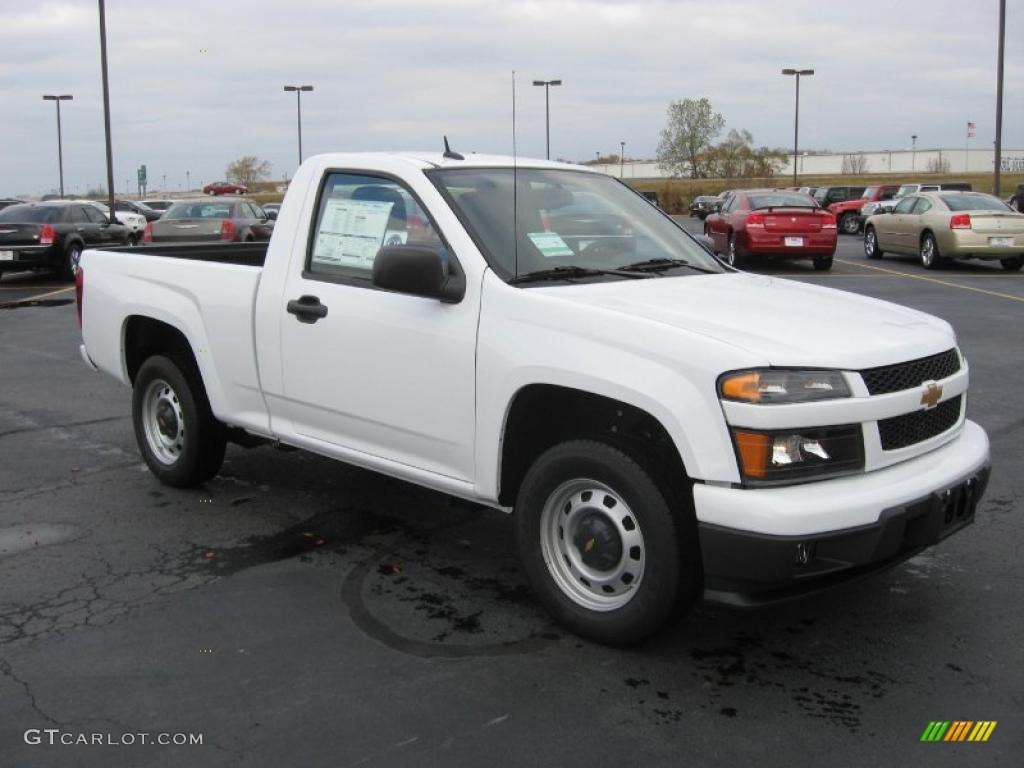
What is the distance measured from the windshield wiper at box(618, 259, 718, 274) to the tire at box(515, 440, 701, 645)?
1.13 metres

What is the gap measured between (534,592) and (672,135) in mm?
93447

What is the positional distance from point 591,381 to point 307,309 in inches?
65.0

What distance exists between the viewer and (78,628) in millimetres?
4145

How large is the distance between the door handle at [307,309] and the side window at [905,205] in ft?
65.0

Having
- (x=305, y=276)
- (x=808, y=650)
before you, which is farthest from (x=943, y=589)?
(x=305, y=276)

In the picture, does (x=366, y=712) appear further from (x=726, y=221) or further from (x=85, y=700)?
(x=726, y=221)

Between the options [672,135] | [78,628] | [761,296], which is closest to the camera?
[78,628]

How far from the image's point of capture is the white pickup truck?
350 cm

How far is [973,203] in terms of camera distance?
67.2ft

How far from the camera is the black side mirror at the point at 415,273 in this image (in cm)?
414

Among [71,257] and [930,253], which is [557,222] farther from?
[930,253]

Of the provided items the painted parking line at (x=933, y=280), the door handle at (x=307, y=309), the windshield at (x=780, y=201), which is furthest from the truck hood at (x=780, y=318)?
the windshield at (x=780, y=201)

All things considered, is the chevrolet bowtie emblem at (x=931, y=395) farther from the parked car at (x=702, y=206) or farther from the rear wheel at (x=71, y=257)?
the parked car at (x=702, y=206)

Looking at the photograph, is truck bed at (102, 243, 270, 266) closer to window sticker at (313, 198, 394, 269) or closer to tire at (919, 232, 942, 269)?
window sticker at (313, 198, 394, 269)
